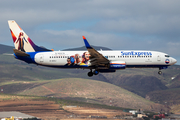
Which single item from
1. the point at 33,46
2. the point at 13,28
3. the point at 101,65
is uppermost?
the point at 13,28

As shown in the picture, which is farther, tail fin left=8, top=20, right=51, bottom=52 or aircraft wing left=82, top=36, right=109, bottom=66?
tail fin left=8, top=20, right=51, bottom=52

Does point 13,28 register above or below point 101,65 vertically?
above

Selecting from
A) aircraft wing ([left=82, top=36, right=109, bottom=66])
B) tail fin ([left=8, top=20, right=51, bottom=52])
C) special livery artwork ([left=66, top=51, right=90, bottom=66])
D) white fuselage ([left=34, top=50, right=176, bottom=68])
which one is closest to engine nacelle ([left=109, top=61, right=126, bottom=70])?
aircraft wing ([left=82, top=36, right=109, bottom=66])

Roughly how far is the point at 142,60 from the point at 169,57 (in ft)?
27.8

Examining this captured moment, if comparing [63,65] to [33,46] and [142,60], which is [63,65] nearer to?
[33,46]

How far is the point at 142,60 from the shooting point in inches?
3196

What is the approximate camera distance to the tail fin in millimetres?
86562

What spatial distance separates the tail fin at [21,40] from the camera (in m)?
86.6

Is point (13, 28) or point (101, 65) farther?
point (13, 28)

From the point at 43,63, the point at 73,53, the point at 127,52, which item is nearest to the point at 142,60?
the point at 127,52

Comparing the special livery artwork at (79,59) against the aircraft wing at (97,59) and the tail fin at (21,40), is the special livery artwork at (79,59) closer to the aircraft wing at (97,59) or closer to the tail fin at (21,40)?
the aircraft wing at (97,59)

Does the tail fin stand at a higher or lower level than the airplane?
higher

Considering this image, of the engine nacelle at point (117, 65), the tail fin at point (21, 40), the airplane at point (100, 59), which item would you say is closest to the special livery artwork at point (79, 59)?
the airplane at point (100, 59)

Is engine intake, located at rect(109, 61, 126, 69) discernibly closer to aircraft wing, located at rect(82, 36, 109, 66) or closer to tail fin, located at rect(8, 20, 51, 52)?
aircraft wing, located at rect(82, 36, 109, 66)
